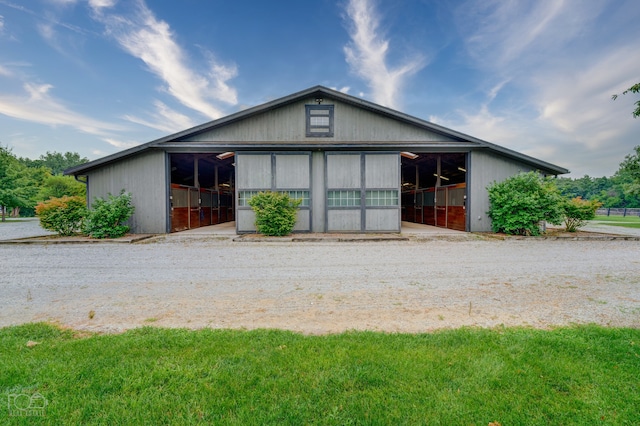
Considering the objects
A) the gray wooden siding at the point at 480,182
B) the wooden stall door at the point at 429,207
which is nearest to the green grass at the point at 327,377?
the gray wooden siding at the point at 480,182

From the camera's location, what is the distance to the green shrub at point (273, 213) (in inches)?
458

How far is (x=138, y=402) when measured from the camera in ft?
6.46

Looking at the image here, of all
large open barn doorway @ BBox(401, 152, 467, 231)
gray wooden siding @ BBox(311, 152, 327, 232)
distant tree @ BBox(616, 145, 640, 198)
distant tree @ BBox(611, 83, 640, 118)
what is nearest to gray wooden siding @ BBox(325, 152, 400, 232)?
gray wooden siding @ BBox(311, 152, 327, 232)

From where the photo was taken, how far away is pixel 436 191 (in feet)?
54.3

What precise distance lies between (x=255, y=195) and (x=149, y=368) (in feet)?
33.1

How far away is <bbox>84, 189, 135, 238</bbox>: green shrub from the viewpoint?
1105 centimetres

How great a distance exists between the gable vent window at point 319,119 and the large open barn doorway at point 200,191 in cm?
490

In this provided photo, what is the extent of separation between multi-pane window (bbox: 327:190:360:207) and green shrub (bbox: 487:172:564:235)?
613 cm

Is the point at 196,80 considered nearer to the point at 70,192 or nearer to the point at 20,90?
the point at 20,90

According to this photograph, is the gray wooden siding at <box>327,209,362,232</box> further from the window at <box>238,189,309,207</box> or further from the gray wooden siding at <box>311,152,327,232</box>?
the window at <box>238,189,309,207</box>

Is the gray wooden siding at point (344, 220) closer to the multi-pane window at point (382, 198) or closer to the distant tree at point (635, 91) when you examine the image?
the multi-pane window at point (382, 198)

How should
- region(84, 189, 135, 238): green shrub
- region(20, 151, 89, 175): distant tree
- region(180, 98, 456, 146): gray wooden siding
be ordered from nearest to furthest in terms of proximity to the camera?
region(84, 189, 135, 238): green shrub < region(180, 98, 456, 146): gray wooden siding < region(20, 151, 89, 175): distant tree

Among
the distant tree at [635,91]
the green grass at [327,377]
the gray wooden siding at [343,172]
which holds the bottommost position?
the green grass at [327,377]

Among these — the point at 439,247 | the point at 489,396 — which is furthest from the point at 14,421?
the point at 439,247
